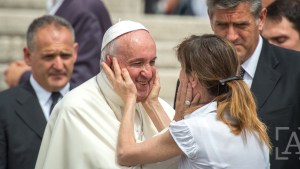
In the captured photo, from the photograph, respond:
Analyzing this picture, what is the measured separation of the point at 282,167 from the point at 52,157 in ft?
4.77

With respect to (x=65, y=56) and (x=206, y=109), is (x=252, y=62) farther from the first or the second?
(x=65, y=56)

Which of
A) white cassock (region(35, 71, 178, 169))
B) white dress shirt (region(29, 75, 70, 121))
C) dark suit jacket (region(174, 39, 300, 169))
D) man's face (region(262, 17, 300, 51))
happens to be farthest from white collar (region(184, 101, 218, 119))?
man's face (region(262, 17, 300, 51))

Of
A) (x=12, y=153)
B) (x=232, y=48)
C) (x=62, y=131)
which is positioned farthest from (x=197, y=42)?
(x=12, y=153)

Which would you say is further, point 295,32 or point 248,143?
point 295,32

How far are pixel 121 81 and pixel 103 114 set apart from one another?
23cm

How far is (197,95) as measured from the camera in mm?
5203

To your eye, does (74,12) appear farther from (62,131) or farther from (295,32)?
(62,131)

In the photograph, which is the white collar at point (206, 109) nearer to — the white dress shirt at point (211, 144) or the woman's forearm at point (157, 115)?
the white dress shirt at point (211, 144)

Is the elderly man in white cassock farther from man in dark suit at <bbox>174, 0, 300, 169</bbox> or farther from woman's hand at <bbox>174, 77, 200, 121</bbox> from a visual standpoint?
man in dark suit at <bbox>174, 0, 300, 169</bbox>

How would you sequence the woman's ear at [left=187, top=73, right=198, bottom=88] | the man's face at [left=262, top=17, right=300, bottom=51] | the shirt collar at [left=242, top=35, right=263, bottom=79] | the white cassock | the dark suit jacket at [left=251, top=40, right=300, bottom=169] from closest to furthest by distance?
the woman's ear at [left=187, top=73, right=198, bottom=88] < the white cassock < the dark suit jacket at [left=251, top=40, right=300, bottom=169] < the shirt collar at [left=242, top=35, right=263, bottom=79] < the man's face at [left=262, top=17, right=300, bottom=51]

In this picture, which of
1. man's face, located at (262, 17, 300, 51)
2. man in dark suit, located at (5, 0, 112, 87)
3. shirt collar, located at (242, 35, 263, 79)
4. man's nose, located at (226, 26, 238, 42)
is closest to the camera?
man's nose, located at (226, 26, 238, 42)

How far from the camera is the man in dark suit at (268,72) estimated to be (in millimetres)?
6129

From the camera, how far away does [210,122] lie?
16.6ft

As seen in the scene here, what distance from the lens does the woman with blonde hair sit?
16.5 ft
